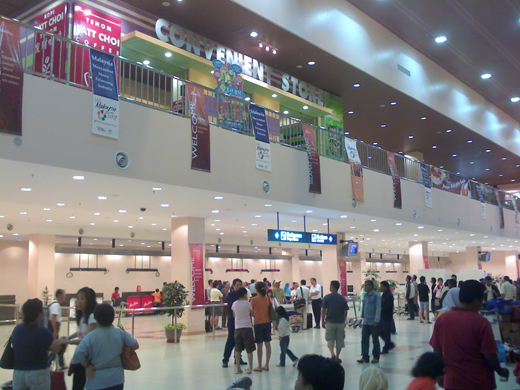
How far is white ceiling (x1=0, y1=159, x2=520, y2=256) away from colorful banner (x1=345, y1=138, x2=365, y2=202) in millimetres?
812

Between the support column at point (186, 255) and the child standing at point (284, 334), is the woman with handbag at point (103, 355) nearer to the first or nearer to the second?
the child standing at point (284, 334)

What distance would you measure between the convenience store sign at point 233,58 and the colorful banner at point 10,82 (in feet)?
22.3

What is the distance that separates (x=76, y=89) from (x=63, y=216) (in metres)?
9.23

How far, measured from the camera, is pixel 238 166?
12406 millimetres

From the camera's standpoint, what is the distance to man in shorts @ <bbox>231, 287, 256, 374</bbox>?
9164mm

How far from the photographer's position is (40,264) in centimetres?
2169

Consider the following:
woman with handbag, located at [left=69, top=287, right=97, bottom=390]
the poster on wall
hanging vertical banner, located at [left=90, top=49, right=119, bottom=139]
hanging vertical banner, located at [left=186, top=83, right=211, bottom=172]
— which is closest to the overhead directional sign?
hanging vertical banner, located at [left=186, top=83, right=211, bottom=172]

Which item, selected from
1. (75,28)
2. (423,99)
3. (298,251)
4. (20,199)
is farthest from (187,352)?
(298,251)

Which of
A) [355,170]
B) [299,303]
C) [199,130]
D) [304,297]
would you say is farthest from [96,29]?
[304,297]

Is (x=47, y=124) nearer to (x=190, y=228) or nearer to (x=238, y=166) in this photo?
(x=238, y=166)

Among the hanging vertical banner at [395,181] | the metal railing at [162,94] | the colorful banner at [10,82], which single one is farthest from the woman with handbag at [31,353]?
the hanging vertical banner at [395,181]

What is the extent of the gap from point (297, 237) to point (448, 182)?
1077cm

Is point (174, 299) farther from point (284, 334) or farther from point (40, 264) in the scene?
point (40, 264)

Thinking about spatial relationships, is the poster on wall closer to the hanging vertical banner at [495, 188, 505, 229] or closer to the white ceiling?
the white ceiling
